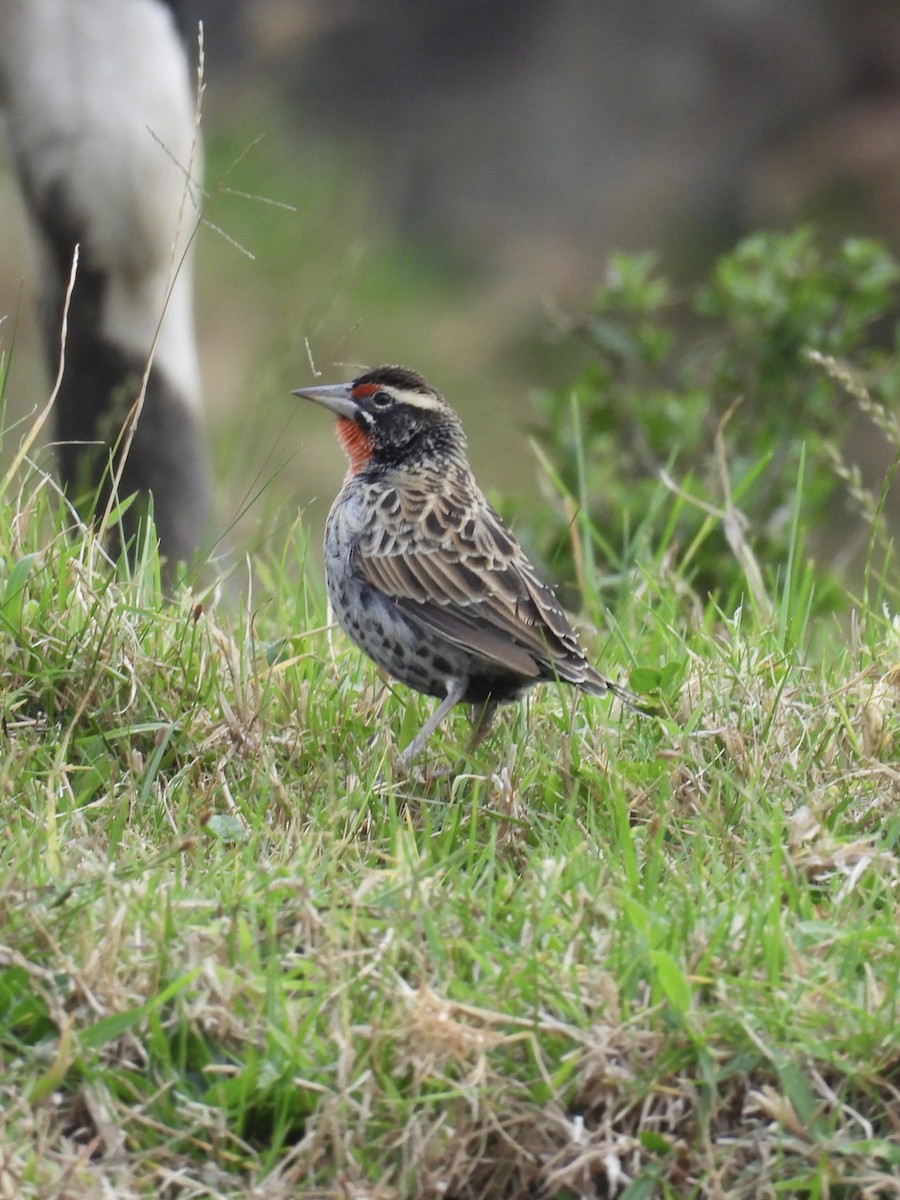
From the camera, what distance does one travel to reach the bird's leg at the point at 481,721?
4.82m

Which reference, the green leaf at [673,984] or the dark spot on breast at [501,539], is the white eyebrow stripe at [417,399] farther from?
the green leaf at [673,984]

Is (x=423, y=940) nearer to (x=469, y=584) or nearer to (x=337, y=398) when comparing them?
(x=469, y=584)

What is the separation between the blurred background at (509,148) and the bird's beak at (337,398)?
844 centimetres

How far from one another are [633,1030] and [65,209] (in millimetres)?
4016

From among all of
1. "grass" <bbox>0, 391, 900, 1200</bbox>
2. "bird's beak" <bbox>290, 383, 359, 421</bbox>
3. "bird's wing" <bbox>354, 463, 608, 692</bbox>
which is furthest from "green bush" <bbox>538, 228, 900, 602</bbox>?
"grass" <bbox>0, 391, 900, 1200</bbox>

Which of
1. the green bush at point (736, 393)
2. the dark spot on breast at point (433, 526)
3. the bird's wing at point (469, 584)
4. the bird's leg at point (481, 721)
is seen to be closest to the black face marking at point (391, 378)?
the bird's wing at point (469, 584)

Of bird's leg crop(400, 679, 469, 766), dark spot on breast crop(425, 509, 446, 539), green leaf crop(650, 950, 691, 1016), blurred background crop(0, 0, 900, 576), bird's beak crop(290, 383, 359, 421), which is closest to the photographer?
green leaf crop(650, 950, 691, 1016)

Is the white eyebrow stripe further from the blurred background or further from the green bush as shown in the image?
the blurred background

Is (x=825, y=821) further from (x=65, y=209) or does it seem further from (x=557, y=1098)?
(x=65, y=209)

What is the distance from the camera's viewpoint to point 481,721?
193 inches

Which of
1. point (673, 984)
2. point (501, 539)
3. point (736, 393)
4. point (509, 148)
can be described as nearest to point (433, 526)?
point (501, 539)

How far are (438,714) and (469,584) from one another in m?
0.38

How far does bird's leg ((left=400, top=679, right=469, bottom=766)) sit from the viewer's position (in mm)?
4574

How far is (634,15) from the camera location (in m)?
14.9
